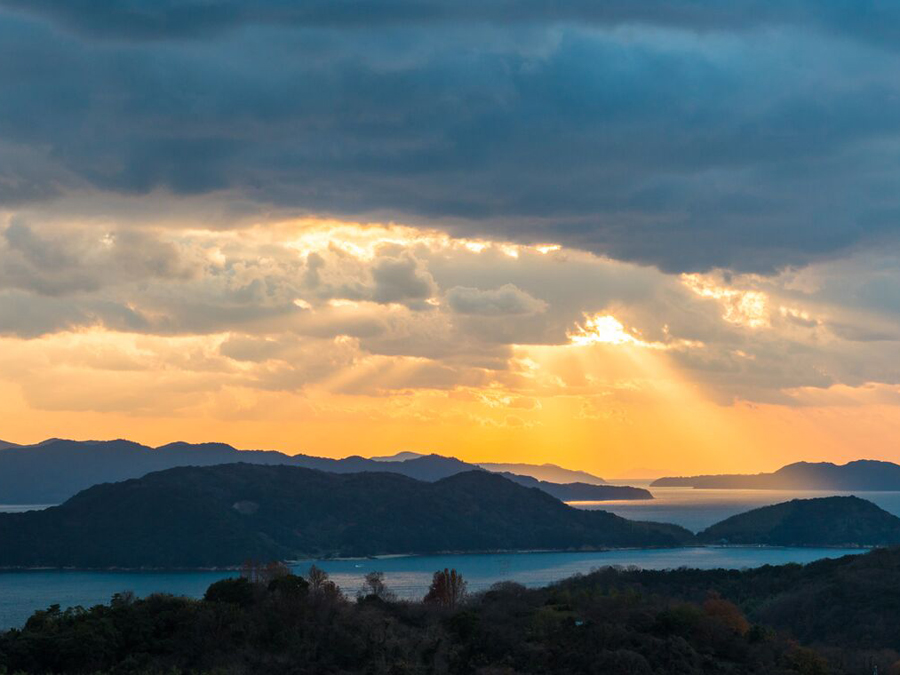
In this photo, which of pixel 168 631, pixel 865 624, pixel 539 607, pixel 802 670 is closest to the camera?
pixel 168 631

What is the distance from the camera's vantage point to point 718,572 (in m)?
198

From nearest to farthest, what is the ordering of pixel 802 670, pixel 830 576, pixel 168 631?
pixel 168 631
pixel 802 670
pixel 830 576

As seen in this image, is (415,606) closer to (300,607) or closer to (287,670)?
(300,607)

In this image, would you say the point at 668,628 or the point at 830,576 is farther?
the point at 830,576

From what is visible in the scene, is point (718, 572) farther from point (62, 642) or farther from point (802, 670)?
point (62, 642)

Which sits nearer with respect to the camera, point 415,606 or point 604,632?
point 604,632

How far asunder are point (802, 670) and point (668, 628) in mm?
11052

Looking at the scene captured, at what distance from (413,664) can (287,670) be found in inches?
332

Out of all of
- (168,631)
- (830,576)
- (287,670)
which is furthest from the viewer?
(830,576)

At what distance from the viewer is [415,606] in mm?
93000

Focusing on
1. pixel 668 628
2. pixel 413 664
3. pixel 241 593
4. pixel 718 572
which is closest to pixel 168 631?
pixel 241 593

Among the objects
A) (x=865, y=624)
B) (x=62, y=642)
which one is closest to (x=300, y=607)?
(x=62, y=642)

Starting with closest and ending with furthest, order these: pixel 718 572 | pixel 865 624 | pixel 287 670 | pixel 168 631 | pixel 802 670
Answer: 1. pixel 287 670
2. pixel 168 631
3. pixel 802 670
4. pixel 865 624
5. pixel 718 572

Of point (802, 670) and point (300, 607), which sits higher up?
point (300, 607)
